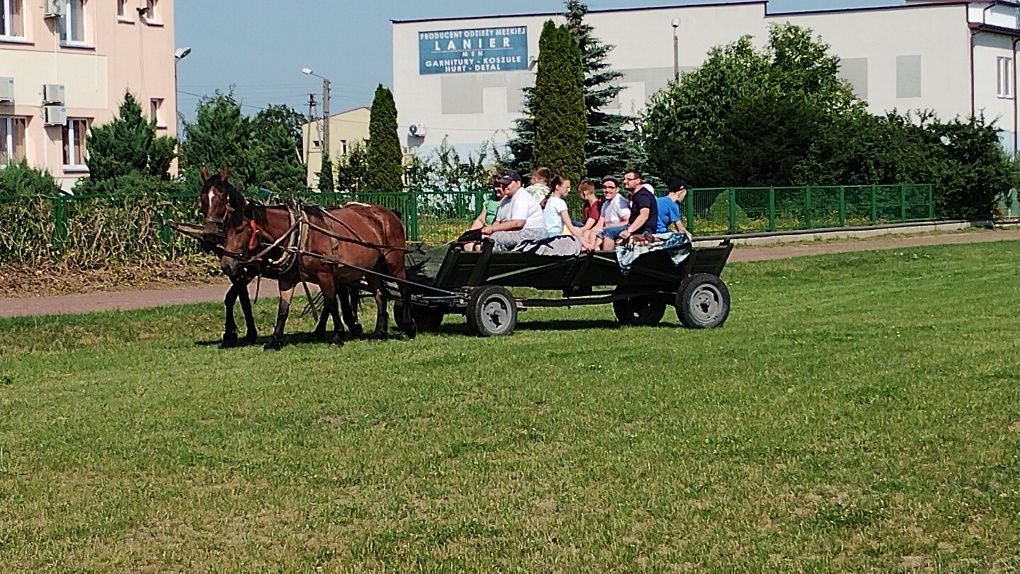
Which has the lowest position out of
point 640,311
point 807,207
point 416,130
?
point 640,311

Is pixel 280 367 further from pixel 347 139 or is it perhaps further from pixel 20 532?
pixel 347 139

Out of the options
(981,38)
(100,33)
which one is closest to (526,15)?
(981,38)

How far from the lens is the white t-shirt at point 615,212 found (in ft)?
56.0

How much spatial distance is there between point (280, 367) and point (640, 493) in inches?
229

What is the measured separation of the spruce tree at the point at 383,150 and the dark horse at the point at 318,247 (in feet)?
145

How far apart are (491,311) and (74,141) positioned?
2488 cm

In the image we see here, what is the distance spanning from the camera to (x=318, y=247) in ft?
47.6

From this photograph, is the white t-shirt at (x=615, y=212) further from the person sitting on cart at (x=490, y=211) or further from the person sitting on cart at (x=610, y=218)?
the person sitting on cart at (x=490, y=211)

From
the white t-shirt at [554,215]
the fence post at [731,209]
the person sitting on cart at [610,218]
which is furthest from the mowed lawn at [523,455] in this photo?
the fence post at [731,209]

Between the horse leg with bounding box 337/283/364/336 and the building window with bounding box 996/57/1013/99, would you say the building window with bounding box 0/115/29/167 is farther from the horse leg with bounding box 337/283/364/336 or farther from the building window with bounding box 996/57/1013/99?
the building window with bounding box 996/57/1013/99

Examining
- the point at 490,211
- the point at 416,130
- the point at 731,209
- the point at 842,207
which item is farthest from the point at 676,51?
the point at 490,211

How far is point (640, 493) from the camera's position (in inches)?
299

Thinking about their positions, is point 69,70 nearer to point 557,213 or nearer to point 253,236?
point 557,213

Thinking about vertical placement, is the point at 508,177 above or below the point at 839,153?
below
